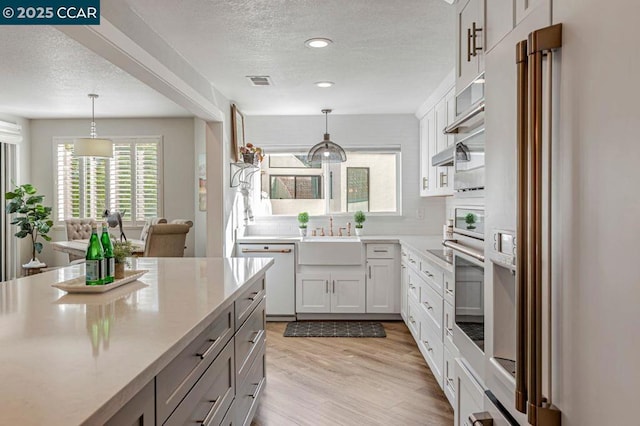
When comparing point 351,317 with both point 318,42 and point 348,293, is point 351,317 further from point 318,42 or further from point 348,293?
point 318,42

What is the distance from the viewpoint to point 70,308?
1.64m

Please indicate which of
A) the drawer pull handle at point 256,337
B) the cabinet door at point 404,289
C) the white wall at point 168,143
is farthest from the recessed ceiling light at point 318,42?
the white wall at point 168,143

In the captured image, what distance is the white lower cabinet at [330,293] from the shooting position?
5055 millimetres

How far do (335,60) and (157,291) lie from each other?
2.32 m

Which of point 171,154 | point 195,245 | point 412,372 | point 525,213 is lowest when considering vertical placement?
point 412,372

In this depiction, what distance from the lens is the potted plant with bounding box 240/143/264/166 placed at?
495cm

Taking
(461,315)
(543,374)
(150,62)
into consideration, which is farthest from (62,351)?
(150,62)

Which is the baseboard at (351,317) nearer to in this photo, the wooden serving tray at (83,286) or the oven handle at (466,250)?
the wooden serving tray at (83,286)

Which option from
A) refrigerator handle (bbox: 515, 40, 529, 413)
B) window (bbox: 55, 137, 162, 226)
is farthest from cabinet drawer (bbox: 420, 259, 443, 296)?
window (bbox: 55, 137, 162, 226)

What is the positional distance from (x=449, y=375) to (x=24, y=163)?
6728mm

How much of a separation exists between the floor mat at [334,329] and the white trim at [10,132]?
4806mm

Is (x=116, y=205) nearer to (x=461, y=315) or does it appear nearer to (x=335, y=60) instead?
(x=335, y=60)

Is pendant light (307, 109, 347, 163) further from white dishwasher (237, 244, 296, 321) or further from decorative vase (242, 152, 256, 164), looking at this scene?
white dishwasher (237, 244, 296, 321)

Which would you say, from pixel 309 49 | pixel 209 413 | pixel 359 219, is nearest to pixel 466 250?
pixel 209 413
